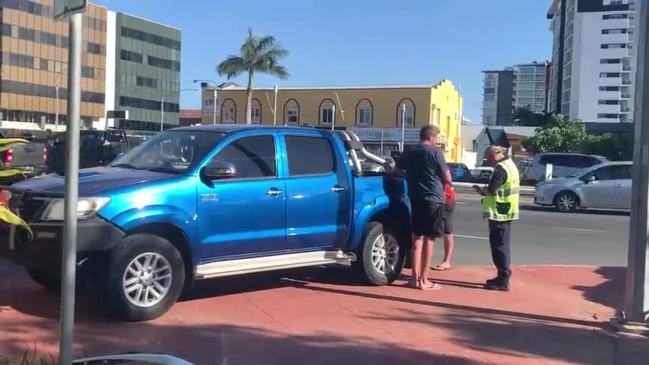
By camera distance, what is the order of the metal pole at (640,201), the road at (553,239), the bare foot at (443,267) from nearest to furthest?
the metal pole at (640,201)
the bare foot at (443,267)
the road at (553,239)

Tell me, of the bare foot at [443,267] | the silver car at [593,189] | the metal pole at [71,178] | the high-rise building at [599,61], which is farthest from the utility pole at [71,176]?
the high-rise building at [599,61]

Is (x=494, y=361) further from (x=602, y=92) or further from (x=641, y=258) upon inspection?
(x=602, y=92)

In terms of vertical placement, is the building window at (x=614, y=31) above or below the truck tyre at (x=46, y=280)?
above

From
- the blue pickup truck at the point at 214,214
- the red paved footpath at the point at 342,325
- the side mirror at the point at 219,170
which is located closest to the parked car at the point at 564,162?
the red paved footpath at the point at 342,325

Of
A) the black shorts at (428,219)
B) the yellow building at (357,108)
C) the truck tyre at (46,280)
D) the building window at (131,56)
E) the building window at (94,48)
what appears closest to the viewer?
the truck tyre at (46,280)

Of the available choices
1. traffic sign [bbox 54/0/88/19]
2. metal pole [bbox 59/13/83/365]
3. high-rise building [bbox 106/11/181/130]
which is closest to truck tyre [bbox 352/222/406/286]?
metal pole [bbox 59/13/83/365]

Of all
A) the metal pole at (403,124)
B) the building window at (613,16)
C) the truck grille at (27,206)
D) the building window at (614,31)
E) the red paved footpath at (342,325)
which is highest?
the building window at (613,16)

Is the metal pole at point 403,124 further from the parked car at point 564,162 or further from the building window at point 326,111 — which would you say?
the parked car at point 564,162

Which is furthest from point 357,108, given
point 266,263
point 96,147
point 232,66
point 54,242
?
point 54,242

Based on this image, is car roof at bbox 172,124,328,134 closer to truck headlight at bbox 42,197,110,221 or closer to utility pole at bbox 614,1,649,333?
truck headlight at bbox 42,197,110,221

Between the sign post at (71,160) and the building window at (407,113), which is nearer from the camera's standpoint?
the sign post at (71,160)

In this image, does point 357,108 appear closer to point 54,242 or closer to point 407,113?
point 407,113

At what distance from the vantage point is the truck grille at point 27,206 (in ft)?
20.2

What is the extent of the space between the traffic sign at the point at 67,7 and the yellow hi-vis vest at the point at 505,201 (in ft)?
19.6
